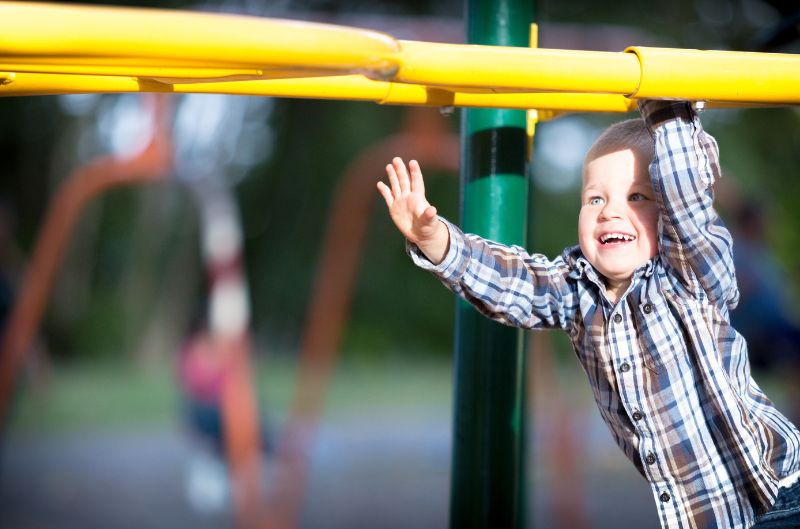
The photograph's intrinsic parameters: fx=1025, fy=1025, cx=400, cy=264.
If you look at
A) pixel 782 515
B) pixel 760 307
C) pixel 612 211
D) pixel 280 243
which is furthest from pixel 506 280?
pixel 280 243

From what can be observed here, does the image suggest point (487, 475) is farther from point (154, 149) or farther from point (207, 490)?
point (207, 490)

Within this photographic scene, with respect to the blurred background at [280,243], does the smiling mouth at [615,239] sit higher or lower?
lower

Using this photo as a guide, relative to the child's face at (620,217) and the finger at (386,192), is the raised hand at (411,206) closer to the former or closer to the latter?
the finger at (386,192)

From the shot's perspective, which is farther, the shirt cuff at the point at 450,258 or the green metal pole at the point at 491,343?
the green metal pole at the point at 491,343

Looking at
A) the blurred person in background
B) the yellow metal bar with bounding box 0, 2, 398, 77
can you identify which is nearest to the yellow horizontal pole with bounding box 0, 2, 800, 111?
the yellow metal bar with bounding box 0, 2, 398, 77

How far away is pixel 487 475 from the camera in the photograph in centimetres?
134

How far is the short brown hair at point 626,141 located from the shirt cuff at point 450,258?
19 centimetres

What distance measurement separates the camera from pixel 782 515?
3.56ft

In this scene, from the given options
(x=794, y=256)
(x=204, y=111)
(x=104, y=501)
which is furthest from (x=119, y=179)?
(x=794, y=256)

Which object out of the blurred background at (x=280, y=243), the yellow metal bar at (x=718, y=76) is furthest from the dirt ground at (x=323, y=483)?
the yellow metal bar at (x=718, y=76)

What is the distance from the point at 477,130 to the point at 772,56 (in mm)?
424

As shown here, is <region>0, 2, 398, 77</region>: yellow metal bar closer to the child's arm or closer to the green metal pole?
the child's arm

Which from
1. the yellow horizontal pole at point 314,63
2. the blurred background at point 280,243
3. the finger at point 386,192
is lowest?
the finger at point 386,192

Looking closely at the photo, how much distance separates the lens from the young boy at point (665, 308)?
1048mm
